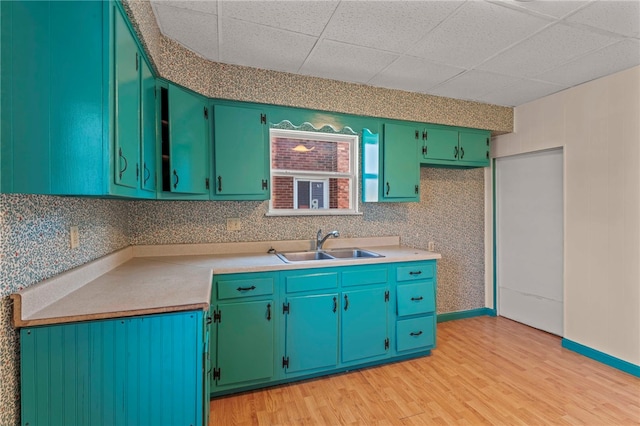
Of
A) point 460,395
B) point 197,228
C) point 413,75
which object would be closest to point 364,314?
point 460,395

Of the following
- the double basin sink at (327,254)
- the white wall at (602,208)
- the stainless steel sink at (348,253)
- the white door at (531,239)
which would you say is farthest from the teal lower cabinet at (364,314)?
the white door at (531,239)


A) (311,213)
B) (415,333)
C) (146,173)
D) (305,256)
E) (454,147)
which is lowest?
(415,333)

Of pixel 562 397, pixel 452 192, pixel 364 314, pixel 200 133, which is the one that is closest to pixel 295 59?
pixel 200 133

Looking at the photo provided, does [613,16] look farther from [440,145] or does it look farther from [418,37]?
[440,145]

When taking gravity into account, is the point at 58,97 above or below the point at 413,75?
below

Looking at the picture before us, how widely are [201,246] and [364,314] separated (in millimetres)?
1487

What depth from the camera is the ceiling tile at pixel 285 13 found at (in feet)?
5.65

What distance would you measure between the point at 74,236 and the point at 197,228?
3.51 ft

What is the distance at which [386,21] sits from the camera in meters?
1.87

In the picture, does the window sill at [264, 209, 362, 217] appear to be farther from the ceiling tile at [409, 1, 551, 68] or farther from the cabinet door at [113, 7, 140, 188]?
the ceiling tile at [409, 1, 551, 68]

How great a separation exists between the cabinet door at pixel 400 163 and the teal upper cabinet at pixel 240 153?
3.81 feet

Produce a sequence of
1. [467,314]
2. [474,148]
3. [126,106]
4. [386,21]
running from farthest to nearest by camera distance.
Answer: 1. [467,314]
2. [474,148]
3. [386,21]
4. [126,106]

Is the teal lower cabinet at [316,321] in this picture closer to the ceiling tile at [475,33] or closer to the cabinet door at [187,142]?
the cabinet door at [187,142]

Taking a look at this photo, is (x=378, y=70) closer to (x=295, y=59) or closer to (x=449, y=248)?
(x=295, y=59)
